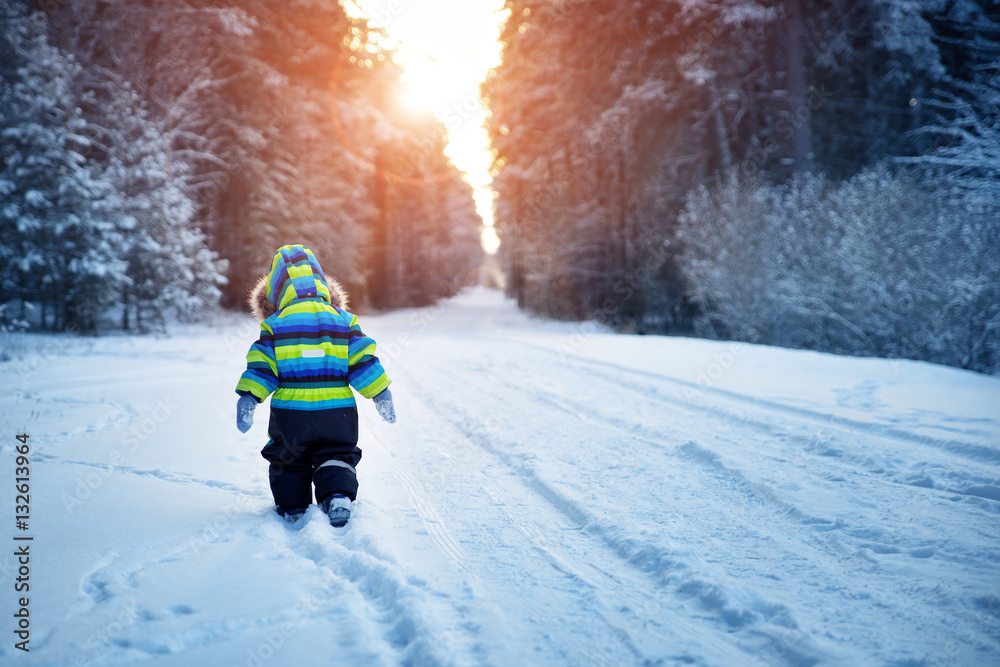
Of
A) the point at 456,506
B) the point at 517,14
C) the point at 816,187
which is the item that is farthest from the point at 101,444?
the point at 517,14

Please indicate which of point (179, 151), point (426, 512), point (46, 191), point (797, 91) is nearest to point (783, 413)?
point (426, 512)

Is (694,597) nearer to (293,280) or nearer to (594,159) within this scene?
(293,280)

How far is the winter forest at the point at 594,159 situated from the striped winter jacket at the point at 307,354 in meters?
8.84

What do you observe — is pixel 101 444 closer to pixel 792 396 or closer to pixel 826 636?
pixel 826 636

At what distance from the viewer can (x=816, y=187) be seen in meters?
11.1

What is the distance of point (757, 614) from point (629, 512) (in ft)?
3.53

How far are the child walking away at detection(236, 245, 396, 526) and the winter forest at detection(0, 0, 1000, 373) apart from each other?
8.90 metres

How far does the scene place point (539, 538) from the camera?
119 inches

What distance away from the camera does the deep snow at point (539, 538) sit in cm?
210

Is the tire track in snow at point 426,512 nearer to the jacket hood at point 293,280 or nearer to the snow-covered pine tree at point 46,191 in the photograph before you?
the jacket hood at point 293,280

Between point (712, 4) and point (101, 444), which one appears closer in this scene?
point (101, 444)

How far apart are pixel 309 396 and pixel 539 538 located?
1555 mm

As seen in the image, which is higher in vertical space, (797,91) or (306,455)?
(797,91)

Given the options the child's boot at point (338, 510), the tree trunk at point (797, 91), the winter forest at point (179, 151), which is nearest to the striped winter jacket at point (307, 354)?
the child's boot at point (338, 510)
